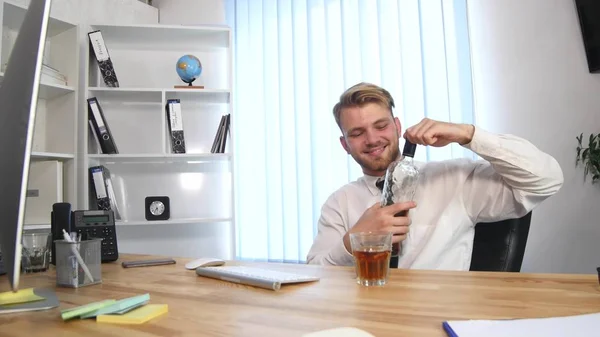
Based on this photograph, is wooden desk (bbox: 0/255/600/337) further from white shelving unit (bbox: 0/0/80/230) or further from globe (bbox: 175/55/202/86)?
globe (bbox: 175/55/202/86)

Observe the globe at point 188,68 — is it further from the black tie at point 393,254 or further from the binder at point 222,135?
the black tie at point 393,254

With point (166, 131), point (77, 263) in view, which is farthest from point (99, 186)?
point (77, 263)

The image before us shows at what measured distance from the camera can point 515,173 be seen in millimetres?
1228

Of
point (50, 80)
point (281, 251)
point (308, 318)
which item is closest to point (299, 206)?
point (281, 251)

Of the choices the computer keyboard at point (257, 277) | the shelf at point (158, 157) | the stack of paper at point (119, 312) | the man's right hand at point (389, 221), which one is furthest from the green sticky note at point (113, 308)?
the shelf at point (158, 157)

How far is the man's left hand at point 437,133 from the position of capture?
1.15 meters

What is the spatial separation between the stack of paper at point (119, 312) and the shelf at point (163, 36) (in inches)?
95.8

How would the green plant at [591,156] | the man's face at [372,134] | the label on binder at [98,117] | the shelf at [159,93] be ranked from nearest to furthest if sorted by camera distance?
the man's face at [372,134], the green plant at [591,156], the label on binder at [98,117], the shelf at [159,93]

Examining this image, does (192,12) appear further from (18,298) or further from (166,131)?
(18,298)

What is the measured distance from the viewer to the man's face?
1560mm

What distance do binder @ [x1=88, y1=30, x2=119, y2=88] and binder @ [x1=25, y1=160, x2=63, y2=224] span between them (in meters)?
0.64

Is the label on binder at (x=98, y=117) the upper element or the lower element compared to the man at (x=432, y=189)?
upper

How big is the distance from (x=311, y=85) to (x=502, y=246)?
6.29 feet

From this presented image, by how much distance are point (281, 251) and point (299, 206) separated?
1.14 feet
